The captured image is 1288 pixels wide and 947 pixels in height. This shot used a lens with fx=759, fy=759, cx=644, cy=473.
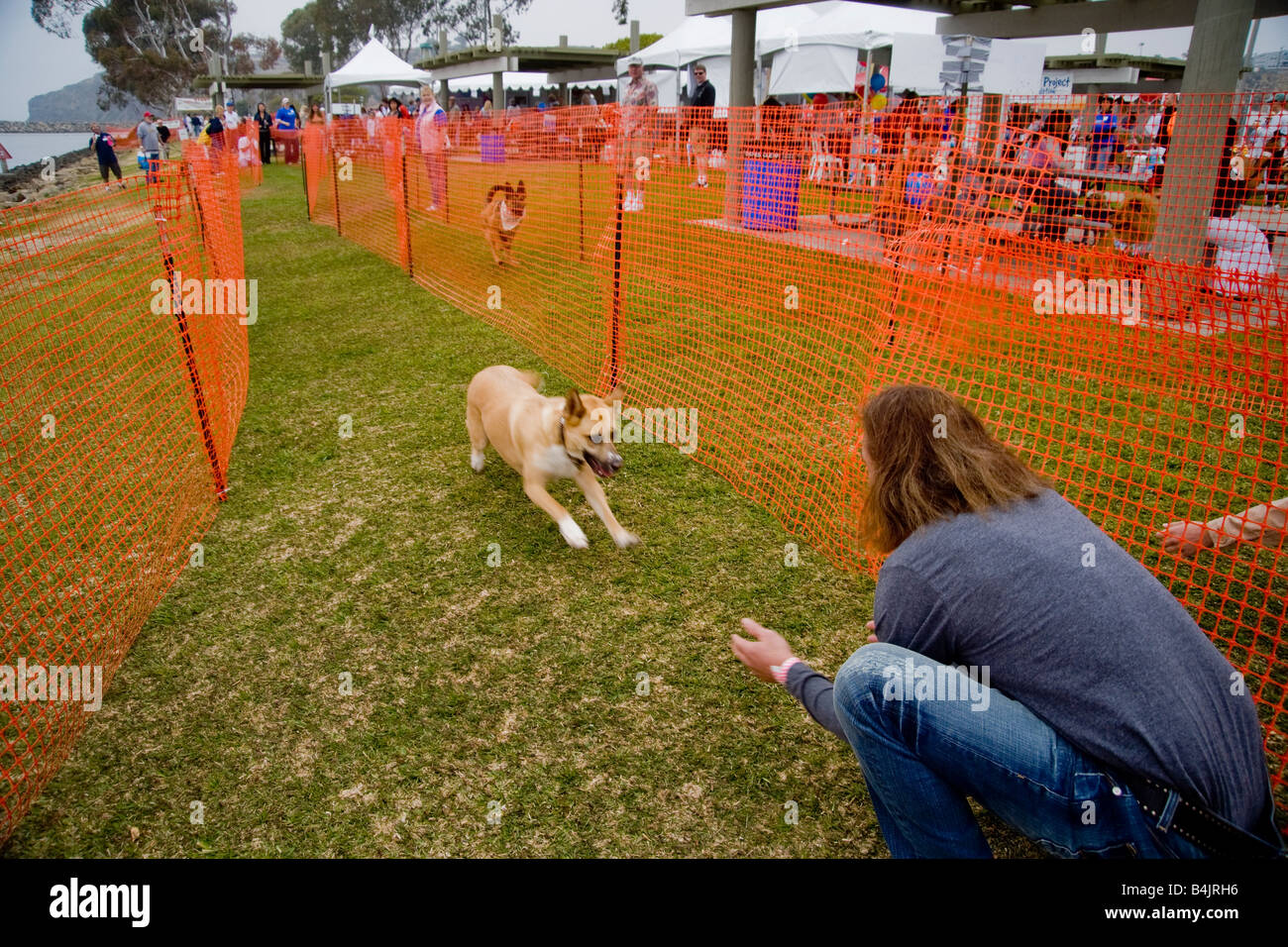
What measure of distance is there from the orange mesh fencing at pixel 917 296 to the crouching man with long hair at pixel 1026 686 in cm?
113

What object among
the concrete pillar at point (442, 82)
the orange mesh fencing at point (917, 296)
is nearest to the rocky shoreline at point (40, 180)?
the concrete pillar at point (442, 82)

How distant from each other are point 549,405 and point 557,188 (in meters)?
6.38

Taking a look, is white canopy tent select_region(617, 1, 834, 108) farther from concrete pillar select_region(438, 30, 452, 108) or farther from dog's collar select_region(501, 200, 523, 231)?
concrete pillar select_region(438, 30, 452, 108)

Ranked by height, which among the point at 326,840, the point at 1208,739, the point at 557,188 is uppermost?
the point at 557,188

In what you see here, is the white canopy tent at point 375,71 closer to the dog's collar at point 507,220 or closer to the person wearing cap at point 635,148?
the dog's collar at point 507,220

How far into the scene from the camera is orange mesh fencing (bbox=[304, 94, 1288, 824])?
3.63 meters

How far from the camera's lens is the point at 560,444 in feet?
13.4

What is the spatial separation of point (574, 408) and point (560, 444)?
9.7 inches

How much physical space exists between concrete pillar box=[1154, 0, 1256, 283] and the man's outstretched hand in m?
7.54

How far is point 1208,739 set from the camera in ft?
5.49

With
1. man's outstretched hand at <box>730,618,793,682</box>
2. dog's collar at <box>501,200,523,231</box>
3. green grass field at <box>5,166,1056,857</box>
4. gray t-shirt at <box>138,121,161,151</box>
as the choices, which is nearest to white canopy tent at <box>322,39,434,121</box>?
gray t-shirt at <box>138,121,161,151</box>

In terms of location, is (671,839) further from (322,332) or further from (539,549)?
(322,332)

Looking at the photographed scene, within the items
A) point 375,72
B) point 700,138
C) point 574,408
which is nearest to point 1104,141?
point 700,138
